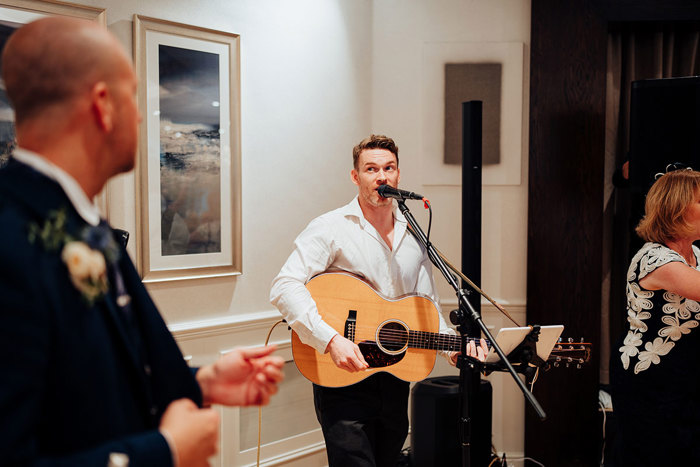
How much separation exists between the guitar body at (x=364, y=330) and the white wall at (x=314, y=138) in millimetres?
871

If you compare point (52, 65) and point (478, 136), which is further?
point (478, 136)

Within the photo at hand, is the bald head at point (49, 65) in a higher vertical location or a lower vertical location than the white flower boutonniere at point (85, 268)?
higher

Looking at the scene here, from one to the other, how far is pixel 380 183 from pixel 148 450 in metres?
1.88

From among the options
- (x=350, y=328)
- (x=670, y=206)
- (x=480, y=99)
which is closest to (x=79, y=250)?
(x=350, y=328)

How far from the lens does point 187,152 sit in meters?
2.96

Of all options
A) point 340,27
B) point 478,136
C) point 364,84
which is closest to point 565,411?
point 478,136

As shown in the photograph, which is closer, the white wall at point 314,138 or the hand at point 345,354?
the hand at point 345,354

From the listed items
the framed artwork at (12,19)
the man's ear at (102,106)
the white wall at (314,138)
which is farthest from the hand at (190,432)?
the white wall at (314,138)

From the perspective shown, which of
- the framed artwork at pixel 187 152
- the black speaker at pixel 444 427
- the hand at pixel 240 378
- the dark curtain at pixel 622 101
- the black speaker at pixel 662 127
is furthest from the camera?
the dark curtain at pixel 622 101

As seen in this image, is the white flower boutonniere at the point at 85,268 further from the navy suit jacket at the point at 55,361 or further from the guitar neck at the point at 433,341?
the guitar neck at the point at 433,341

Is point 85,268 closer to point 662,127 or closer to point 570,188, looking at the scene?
point 662,127

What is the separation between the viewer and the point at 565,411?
12.0 ft

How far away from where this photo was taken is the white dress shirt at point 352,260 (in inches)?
92.9

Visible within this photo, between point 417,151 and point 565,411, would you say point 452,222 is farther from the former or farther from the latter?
point 565,411
